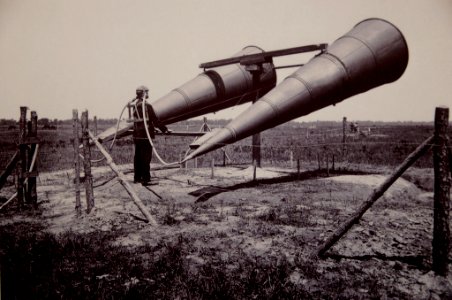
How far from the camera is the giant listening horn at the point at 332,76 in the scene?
30.9ft

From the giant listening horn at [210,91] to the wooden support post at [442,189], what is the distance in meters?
7.64

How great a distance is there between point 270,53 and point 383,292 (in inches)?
309

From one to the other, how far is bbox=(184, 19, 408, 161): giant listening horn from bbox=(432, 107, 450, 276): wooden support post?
17.4 feet

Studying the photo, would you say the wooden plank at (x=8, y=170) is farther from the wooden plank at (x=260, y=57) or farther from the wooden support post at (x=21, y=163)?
the wooden plank at (x=260, y=57)

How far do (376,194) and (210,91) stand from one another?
805 cm

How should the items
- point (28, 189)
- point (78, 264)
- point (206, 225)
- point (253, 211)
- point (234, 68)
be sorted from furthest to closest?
point (234, 68), point (28, 189), point (253, 211), point (206, 225), point (78, 264)

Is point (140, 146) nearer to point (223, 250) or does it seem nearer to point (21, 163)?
point (21, 163)

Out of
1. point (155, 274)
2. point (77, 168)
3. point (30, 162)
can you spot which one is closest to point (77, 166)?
point (77, 168)

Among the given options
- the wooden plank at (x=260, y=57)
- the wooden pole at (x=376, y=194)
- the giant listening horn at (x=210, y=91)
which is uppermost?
the wooden plank at (x=260, y=57)

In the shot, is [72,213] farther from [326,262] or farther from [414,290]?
[414,290]

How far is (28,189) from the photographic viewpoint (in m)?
8.00

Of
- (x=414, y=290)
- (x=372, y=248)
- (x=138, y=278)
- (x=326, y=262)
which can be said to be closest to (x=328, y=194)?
(x=372, y=248)

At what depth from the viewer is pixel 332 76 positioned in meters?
9.45

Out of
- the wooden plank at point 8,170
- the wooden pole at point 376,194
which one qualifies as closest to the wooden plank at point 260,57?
the wooden pole at point 376,194
